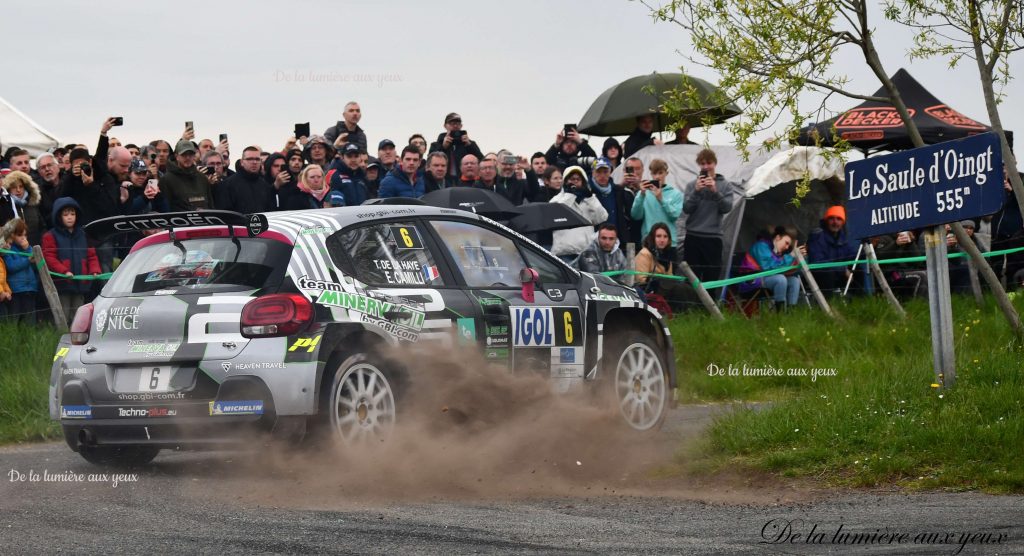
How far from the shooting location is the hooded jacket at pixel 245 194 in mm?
15422

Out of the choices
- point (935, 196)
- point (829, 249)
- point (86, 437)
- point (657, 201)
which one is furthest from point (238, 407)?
point (829, 249)

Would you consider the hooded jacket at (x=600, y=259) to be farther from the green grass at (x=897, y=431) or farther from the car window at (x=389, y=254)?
the car window at (x=389, y=254)

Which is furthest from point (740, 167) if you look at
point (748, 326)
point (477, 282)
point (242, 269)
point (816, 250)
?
point (242, 269)

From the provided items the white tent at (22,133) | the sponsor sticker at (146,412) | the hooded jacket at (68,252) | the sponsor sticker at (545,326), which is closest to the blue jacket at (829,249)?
the sponsor sticker at (545,326)

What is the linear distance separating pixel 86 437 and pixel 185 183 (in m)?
6.30

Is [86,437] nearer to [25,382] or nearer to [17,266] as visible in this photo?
[25,382]

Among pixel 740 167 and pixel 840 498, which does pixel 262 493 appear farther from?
pixel 740 167

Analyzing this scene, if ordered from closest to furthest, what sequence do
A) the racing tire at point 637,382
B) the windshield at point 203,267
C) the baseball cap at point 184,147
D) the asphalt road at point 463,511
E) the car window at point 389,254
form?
the asphalt road at point 463,511 → the windshield at point 203,267 → the car window at point 389,254 → the racing tire at point 637,382 → the baseball cap at point 184,147

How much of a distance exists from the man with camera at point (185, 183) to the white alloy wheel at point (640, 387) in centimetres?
595

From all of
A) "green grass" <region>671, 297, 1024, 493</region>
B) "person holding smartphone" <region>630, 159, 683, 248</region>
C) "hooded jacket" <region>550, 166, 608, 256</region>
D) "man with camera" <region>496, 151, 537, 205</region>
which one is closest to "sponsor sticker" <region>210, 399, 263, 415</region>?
"green grass" <region>671, 297, 1024, 493</region>

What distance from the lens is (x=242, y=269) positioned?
356 inches

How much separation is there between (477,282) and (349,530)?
3350 mm

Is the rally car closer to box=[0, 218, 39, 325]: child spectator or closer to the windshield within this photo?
the windshield

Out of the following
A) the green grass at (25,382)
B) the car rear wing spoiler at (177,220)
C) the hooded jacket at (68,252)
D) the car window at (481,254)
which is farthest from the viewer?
the hooded jacket at (68,252)
